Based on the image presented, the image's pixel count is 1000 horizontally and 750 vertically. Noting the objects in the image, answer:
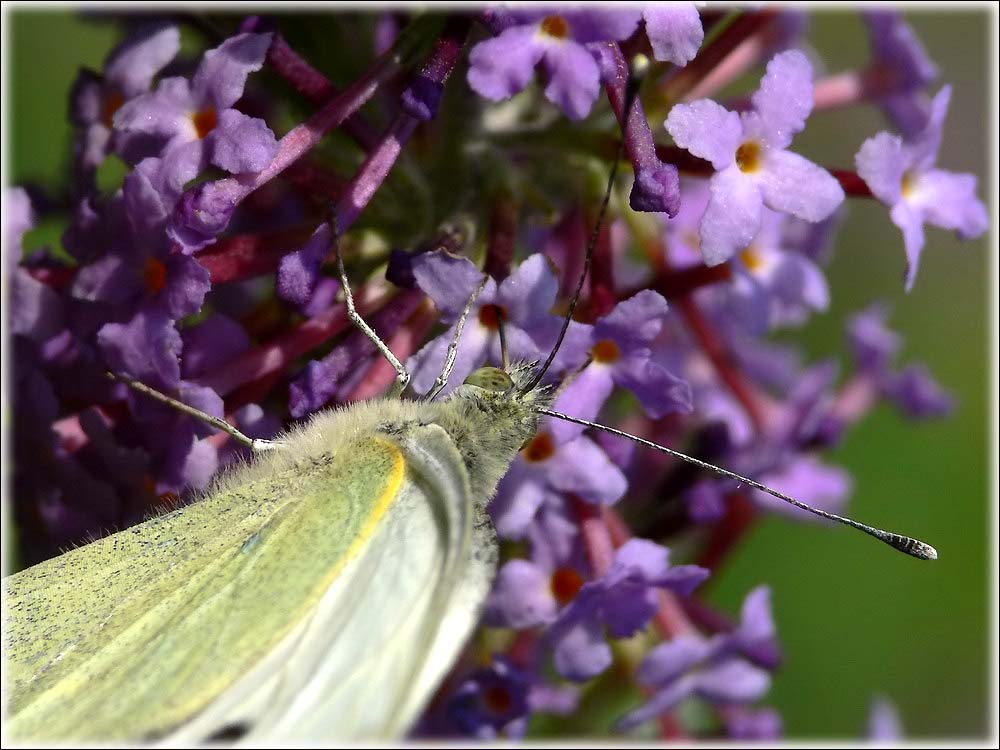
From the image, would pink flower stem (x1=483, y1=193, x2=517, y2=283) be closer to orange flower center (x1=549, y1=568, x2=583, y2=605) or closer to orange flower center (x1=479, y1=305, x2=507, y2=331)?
orange flower center (x1=479, y1=305, x2=507, y2=331)

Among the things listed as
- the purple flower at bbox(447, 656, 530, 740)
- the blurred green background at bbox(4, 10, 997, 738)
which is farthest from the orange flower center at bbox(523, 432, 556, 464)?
the blurred green background at bbox(4, 10, 997, 738)

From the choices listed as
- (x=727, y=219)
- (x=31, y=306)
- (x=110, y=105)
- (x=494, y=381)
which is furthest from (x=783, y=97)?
(x=31, y=306)

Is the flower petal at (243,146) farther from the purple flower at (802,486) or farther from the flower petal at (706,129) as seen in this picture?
the purple flower at (802,486)

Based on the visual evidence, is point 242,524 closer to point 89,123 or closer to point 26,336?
point 26,336

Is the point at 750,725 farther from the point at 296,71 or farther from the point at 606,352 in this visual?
the point at 296,71

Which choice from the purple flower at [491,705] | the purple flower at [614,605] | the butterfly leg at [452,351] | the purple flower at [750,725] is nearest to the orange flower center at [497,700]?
the purple flower at [491,705]
